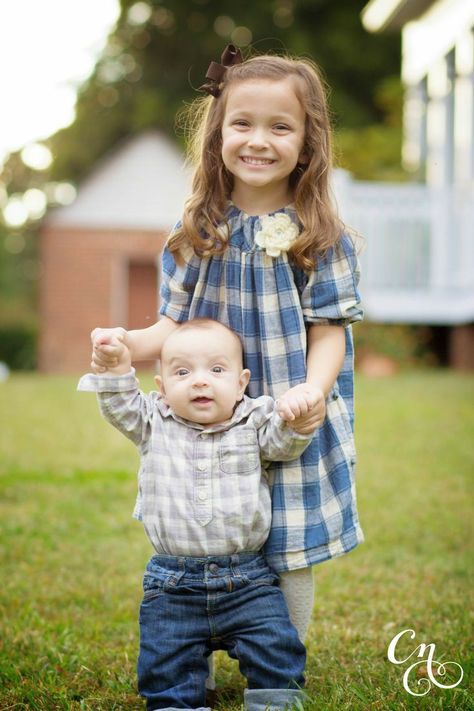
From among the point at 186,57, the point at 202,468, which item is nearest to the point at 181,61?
the point at 186,57

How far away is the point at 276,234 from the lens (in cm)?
234

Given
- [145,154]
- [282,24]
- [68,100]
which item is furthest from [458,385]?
[68,100]

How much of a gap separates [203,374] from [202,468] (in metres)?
0.22

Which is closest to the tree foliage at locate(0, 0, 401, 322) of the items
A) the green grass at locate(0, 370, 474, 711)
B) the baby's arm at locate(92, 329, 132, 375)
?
the green grass at locate(0, 370, 474, 711)

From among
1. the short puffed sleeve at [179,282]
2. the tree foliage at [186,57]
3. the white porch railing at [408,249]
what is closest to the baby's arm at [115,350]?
the short puffed sleeve at [179,282]

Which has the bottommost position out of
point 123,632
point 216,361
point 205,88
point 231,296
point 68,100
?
point 123,632

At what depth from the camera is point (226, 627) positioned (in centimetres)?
220

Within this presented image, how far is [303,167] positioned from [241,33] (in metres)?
17.9

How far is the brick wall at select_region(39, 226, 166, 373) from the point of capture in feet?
52.2

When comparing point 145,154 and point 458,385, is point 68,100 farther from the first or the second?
point 458,385

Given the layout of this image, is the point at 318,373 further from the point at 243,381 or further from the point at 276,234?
the point at 276,234

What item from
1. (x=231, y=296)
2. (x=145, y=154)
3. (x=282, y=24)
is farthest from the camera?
(x=282, y=24)

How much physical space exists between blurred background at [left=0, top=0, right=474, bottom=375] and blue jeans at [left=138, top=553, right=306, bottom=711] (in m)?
1.31

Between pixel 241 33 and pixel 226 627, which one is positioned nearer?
pixel 226 627
